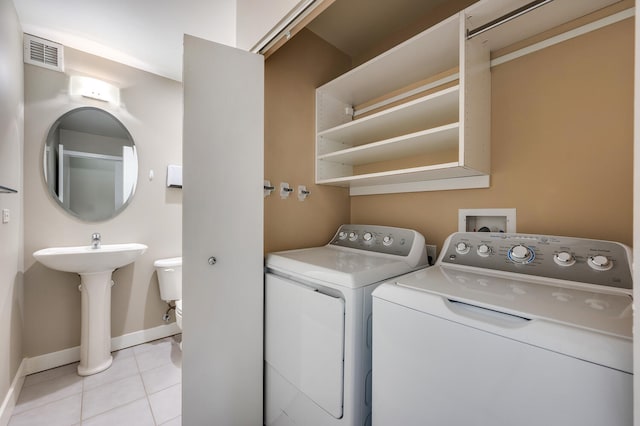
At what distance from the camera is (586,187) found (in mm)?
1170

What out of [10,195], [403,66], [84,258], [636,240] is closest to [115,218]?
[84,258]

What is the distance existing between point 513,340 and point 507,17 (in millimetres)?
1307

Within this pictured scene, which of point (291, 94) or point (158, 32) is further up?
point (158, 32)

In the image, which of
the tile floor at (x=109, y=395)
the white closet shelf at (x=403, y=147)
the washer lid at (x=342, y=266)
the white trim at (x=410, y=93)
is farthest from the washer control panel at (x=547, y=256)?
the tile floor at (x=109, y=395)

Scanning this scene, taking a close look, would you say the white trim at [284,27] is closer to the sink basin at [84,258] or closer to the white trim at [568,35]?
the white trim at [568,35]

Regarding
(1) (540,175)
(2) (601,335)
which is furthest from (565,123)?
(2) (601,335)

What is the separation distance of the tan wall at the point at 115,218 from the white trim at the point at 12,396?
180 millimetres

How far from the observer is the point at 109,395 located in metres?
1.80

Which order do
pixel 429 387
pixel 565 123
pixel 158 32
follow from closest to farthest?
pixel 429 387 → pixel 565 123 → pixel 158 32

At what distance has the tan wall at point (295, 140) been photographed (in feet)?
5.56

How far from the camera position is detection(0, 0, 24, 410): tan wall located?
1495mm

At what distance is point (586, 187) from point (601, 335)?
0.88 m

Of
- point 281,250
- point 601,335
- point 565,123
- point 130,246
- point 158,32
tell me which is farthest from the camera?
point 130,246

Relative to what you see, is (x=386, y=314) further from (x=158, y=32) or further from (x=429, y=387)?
(x=158, y=32)
